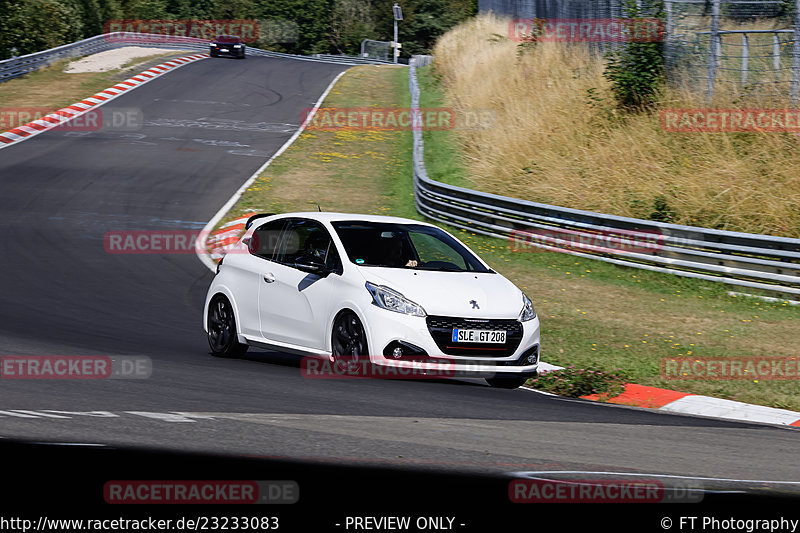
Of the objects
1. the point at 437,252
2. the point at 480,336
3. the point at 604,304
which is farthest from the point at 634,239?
the point at 480,336

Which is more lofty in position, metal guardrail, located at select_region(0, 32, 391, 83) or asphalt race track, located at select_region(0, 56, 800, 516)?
metal guardrail, located at select_region(0, 32, 391, 83)

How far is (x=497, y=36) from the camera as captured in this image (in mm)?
41344

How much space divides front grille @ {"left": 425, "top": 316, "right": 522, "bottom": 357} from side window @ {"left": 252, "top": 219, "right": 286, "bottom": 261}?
243cm

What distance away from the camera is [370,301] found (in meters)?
9.27

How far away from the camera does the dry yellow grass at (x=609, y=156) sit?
1878cm

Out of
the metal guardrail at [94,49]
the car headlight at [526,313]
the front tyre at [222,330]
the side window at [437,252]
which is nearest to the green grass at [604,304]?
the car headlight at [526,313]

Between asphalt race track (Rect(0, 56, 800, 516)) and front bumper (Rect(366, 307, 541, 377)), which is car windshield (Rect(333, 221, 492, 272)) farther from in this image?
asphalt race track (Rect(0, 56, 800, 516))

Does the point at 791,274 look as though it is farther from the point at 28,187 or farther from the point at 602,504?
the point at 28,187

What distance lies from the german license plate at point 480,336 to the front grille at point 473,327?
0.09 ft

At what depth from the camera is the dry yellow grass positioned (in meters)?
18.8

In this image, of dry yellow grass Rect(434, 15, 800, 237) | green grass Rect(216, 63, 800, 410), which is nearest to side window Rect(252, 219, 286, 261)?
Answer: green grass Rect(216, 63, 800, 410)

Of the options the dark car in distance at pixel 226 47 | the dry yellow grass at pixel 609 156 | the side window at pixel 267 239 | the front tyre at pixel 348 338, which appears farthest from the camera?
the dark car in distance at pixel 226 47

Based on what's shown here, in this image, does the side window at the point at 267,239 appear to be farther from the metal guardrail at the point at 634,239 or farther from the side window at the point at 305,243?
the metal guardrail at the point at 634,239

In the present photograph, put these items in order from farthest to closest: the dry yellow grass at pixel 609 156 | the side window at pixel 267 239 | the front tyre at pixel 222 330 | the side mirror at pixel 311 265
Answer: the dry yellow grass at pixel 609 156
the front tyre at pixel 222 330
the side window at pixel 267 239
the side mirror at pixel 311 265
